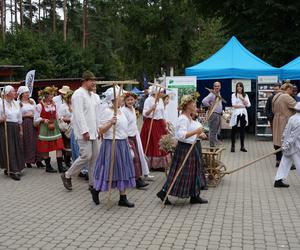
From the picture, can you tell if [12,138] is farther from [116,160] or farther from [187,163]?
[187,163]

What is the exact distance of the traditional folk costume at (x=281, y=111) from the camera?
10.4 metres

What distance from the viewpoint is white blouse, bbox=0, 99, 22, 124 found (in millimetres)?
9578

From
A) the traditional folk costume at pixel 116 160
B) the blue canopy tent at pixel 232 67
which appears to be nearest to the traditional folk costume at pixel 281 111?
the traditional folk costume at pixel 116 160

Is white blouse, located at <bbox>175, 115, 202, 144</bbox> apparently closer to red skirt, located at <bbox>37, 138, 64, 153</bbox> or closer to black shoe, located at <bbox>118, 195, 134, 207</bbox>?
black shoe, located at <bbox>118, 195, 134, 207</bbox>

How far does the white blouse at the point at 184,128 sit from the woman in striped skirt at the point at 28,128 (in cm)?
442

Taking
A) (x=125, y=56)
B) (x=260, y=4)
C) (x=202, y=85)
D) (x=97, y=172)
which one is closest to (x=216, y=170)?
(x=97, y=172)

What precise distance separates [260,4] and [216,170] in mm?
14410

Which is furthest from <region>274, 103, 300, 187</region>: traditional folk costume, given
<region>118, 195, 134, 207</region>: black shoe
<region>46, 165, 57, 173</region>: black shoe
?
<region>46, 165, 57, 173</region>: black shoe

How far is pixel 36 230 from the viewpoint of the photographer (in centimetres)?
599

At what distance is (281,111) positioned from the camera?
34.4 ft

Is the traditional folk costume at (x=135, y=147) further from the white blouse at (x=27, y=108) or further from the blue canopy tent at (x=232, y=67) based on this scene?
the blue canopy tent at (x=232, y=67)

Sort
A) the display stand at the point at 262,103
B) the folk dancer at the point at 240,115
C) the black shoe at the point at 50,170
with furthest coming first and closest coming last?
1. the display stand at the point at 262,103
2. the folk dancer at the point at 240,115
3. the black shoe at the point at 50,170

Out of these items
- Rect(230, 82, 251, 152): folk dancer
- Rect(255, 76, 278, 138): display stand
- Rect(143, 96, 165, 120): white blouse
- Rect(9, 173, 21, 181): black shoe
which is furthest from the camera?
Rect(255, 76, 278, 138): display stand

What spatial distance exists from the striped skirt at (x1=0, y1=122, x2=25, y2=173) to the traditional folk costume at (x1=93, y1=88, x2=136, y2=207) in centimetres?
310
